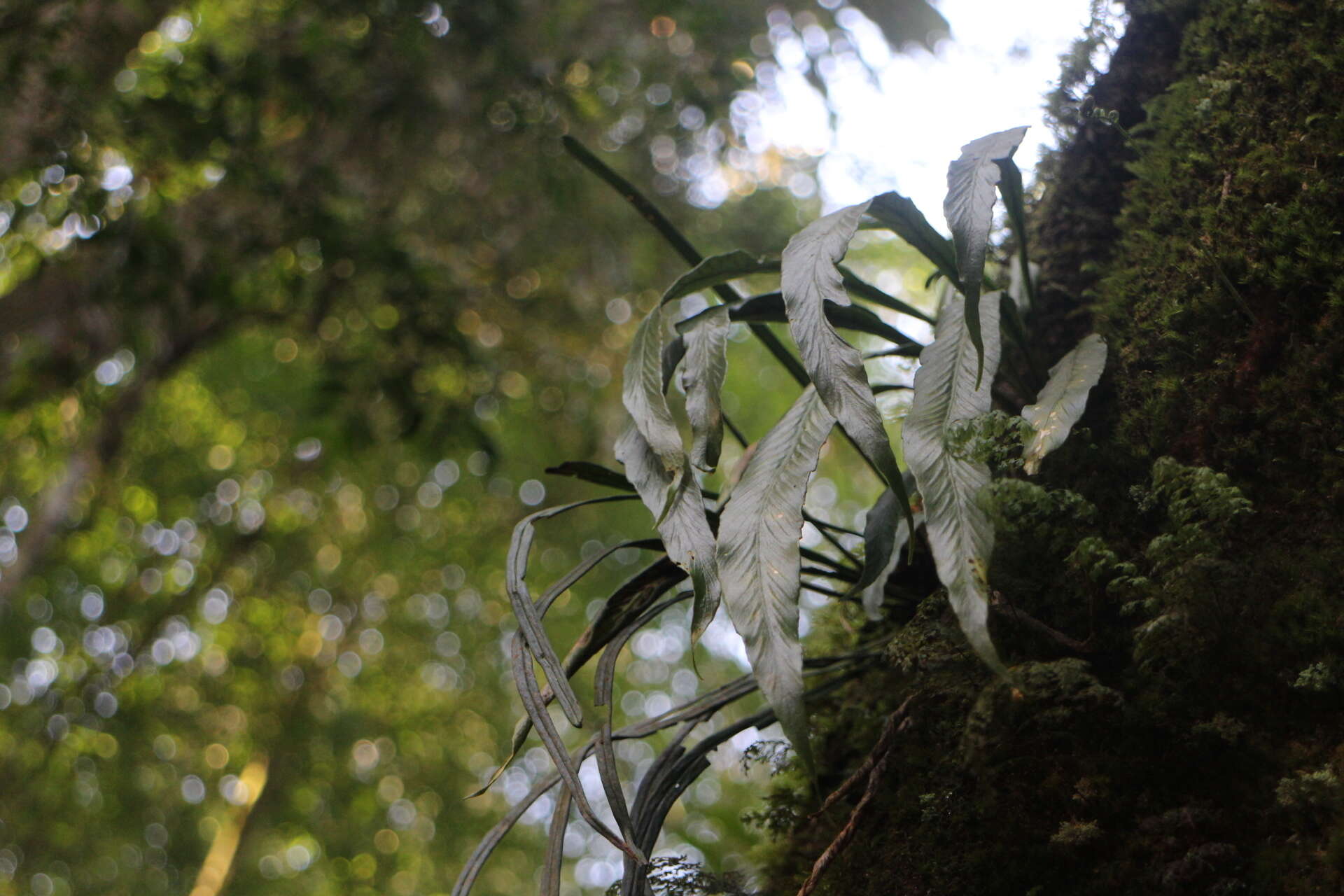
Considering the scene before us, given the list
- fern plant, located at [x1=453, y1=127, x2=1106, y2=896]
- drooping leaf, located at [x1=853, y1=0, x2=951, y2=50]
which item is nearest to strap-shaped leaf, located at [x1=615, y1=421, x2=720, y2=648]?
fern plant, located at [x1=453, y1=127, x2=1106, y2=896]

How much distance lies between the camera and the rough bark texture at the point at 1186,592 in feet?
2.17

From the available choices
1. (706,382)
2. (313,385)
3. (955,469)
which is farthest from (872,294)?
(313,385)

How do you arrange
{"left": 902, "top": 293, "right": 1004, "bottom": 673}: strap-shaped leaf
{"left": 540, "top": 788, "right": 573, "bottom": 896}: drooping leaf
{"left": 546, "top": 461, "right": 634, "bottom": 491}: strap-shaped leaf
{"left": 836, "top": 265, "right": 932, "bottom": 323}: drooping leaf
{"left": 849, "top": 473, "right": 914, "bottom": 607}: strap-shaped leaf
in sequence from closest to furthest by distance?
{"left": 902, "top": 293, "right": 1004, "bottom": 673}: strap-shaped leaf → {"left": 540, "top": 788, "right": 573, "bottom": 896}: drooping leaf → {"left": 849, "top": 473, "right": 914, "bottom": 607}: strap-shaped leaf → {"left": 546, "top": 461, "right": 634, "bottom": 491}: strap-shaped leaf → {"left": 836, "top": 265, "right": 932, "bottom": 323}: drooping leaf

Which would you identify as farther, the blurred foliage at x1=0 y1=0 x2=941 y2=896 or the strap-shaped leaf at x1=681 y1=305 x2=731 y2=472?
the blurred foliage at x1=0 y1=0 x2=941 y2=896

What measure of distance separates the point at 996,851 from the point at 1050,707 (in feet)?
0.41

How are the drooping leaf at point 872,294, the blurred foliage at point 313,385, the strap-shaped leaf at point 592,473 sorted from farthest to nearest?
the blurred foliage at point 313,385 < the drooping leaf at point 872,294 < the strap-shaped leaf at point 592,473

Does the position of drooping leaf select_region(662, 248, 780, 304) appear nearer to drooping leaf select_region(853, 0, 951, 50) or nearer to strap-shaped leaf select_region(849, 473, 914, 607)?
strap-shaped leaf select_region(849, 473, 914, 607)

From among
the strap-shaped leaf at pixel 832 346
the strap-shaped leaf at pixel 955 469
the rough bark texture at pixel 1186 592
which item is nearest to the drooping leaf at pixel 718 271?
the strap-shaped leaf at pixel 832 346

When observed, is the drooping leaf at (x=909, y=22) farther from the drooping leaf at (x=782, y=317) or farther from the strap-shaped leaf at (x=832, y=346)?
the strap-shaped leaf at (x=832, y=346)

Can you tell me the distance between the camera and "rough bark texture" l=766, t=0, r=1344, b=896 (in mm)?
660

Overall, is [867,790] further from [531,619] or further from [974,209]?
[974,209]

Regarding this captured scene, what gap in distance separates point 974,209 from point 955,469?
0.21 m

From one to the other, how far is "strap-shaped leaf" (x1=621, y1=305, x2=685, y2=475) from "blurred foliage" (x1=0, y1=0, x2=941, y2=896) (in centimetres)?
105

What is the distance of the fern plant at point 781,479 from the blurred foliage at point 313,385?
922 mm
